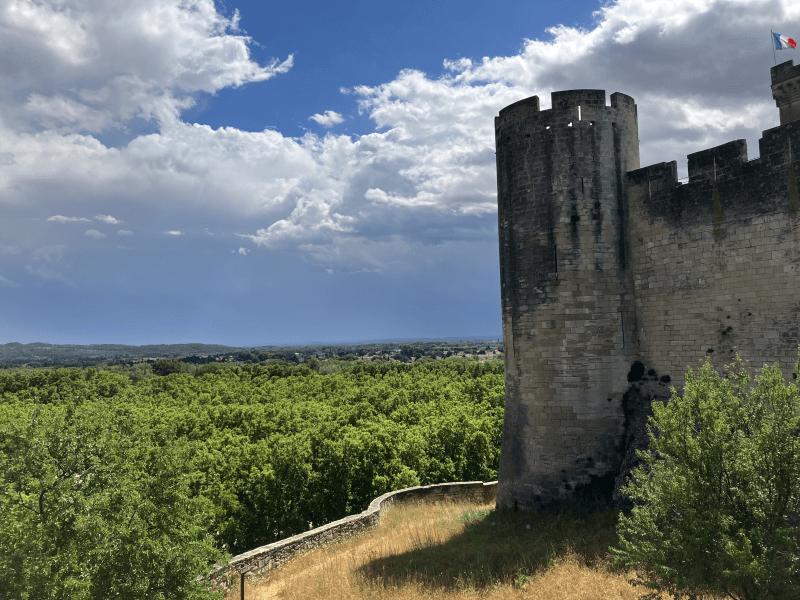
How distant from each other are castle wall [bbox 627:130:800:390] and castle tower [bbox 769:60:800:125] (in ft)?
24.6

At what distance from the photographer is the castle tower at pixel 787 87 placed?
19.5 m

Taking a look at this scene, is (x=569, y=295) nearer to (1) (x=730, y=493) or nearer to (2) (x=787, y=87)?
(1) (x=730, y=493)

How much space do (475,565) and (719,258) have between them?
11539mm

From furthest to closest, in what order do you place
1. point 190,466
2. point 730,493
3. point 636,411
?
point 636,411
point 190,466
point 730,493

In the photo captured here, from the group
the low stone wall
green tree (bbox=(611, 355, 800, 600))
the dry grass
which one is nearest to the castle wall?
the dry grass

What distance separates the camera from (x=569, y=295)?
17547 millimetres

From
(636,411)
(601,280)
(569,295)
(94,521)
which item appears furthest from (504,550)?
(94,521)

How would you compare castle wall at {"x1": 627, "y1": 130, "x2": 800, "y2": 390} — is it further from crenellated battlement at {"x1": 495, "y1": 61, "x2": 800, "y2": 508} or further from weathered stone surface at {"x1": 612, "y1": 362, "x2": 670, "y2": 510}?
weathered stone surface at {"x1": 612, "y1": 362, "x2": 670, "y2": 510}

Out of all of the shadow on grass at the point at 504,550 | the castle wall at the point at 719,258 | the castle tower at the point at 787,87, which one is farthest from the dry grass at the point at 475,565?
the castle tower at the point at 787,87

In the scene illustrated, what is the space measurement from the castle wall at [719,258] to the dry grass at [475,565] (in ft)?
19.8

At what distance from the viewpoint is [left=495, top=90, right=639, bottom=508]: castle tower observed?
17.3 metres

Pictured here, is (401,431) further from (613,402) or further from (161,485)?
(161,485)

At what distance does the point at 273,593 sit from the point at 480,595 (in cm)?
666

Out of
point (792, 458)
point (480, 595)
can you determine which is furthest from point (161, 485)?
point (792, 458)
